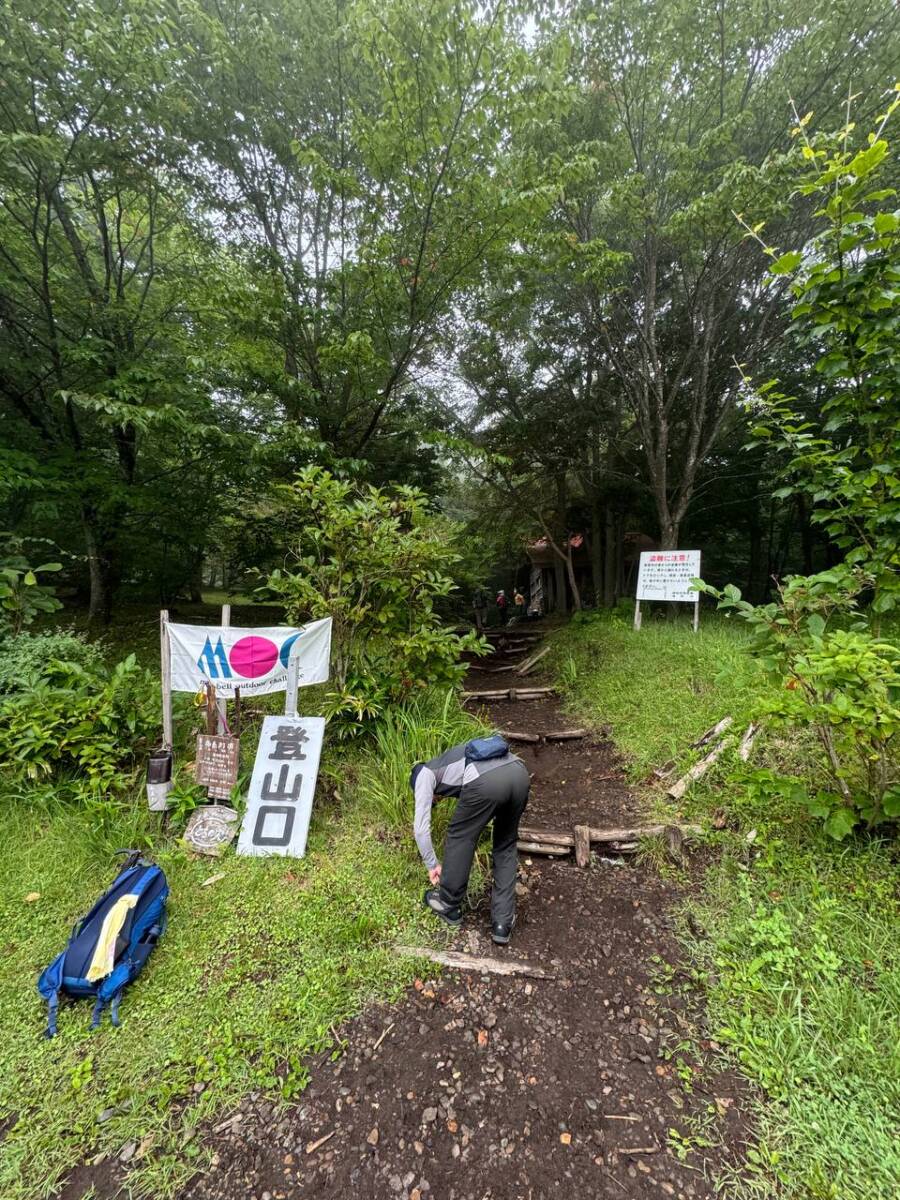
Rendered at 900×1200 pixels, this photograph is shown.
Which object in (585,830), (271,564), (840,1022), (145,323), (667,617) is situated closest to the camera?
(840,1022)

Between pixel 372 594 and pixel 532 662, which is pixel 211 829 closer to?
pixel 372 594

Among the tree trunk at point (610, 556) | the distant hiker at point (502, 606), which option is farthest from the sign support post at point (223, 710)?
the distant hiker at point (502, 606)

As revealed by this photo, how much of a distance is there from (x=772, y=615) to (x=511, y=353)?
29.4 ft

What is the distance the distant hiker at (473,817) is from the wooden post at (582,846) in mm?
729

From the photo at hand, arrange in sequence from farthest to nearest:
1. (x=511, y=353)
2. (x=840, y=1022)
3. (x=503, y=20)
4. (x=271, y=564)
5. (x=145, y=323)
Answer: (x=511, y=353) < (x=271, y=564) < (x=145, y=323) < (x=503, y=20) < (x=840, y=1022)

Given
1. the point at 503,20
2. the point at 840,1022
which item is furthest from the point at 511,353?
the point at 840,1022

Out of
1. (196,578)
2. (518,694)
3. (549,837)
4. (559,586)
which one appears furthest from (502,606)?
(549,837)

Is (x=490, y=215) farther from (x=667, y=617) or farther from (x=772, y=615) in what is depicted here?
(x=667, y=617)

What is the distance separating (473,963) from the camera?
225cm

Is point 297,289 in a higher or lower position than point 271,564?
higher

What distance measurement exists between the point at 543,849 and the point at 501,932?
78 centimetres

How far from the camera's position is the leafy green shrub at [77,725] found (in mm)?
3115

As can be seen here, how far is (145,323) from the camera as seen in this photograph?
18.5 ft

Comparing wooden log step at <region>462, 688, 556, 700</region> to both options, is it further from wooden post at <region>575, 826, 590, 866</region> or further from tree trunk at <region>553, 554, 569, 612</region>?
tree trunk at <region>553, 554, 569, 612</region>
